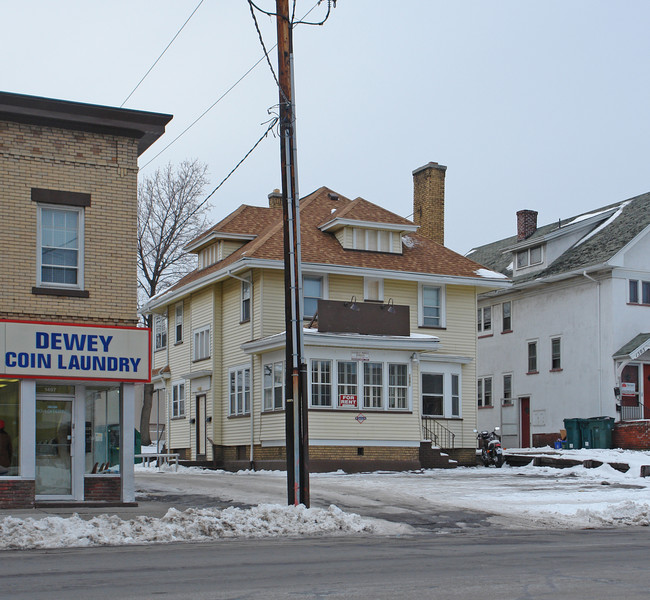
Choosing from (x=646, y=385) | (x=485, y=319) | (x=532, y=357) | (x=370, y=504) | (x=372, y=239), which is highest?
(x=372, y=239)

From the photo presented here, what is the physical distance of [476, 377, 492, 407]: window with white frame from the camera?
44.2 metres

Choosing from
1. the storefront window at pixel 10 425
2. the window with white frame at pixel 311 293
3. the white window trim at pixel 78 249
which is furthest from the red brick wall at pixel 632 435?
the storefront window at pixel 10 425

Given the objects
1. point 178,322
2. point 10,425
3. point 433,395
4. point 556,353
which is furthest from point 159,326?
point 10,425

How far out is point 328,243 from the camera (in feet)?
109

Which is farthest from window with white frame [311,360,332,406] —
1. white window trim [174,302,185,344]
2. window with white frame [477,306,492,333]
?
window with white frame [477,306,492,333]

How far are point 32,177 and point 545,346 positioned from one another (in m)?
27.0

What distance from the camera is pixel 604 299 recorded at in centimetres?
3703

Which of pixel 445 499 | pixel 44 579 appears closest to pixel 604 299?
pixel 445 499

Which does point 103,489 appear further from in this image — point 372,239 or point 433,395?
point 372,239

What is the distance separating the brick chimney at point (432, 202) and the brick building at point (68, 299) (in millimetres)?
19490

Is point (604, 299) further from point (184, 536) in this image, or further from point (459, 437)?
point (184, 536)

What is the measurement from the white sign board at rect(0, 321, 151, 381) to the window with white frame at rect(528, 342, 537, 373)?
25.4m

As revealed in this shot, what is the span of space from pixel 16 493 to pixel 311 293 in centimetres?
1554

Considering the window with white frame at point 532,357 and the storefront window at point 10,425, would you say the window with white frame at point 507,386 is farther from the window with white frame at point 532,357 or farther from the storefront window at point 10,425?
the storefront window at point 10,425
